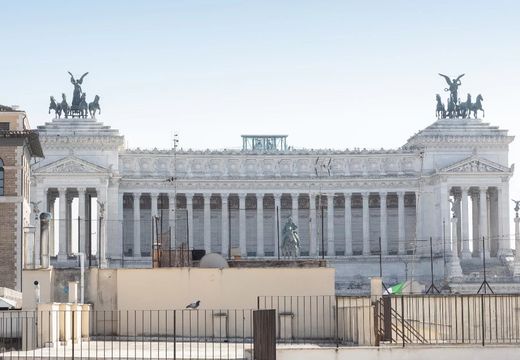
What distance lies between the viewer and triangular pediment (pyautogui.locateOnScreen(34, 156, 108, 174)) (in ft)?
497

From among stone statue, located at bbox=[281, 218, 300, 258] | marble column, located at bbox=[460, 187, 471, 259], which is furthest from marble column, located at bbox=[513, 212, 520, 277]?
stone statue, located at bbox=[281, 218, 300, 258]

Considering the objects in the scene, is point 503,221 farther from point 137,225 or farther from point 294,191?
point 137,225

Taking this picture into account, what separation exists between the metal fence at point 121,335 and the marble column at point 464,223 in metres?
95.8

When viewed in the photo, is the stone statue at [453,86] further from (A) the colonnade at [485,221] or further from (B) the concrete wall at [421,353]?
(B) the concrete wall at [421,353]

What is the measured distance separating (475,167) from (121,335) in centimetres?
10114

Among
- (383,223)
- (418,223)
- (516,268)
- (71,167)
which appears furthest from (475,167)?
(71,167)

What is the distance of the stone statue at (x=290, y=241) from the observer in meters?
142

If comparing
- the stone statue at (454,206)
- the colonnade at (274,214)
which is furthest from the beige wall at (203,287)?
the stone statue at (454,206)

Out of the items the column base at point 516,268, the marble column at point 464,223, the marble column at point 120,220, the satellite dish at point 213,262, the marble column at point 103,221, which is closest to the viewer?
the satellite dish at point 213,262

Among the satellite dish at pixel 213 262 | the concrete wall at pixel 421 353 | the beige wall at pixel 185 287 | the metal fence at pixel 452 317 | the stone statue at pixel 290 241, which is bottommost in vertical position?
the concrete wall at pixel 421 353

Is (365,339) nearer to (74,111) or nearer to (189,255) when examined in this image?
(189,255)

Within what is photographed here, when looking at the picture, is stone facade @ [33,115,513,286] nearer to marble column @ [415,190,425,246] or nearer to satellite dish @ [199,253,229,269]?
marble column @ [415,190,425,246]

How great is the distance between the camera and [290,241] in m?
142

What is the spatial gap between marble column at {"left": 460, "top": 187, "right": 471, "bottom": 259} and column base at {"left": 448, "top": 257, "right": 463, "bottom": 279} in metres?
5.35
